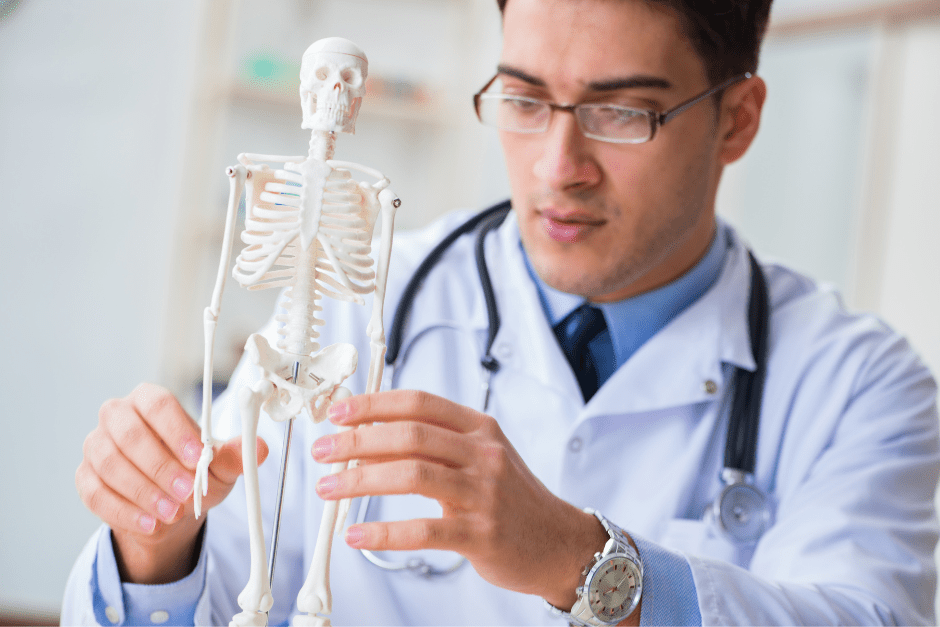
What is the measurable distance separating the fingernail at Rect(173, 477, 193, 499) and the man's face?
61 cm

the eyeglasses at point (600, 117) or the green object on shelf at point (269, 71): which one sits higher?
the green object on shelf at point (269, 71)

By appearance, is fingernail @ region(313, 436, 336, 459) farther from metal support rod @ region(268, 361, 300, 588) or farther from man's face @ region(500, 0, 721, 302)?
man's face @ region(500, 0, 721, 302)

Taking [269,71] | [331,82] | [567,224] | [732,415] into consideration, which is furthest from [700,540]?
[269,71]

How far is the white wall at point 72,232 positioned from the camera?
2.70m

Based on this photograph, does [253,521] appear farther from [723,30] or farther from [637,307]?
[723,30]

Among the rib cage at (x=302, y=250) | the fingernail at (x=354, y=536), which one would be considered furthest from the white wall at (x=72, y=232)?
the fingernail at (x=354, y=536)

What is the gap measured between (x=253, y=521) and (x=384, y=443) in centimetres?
13

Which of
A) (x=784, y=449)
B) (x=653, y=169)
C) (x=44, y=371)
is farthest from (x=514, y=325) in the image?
(x=44, y=371)

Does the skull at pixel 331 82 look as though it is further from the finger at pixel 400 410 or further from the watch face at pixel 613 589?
the watch face at pixel 613 589

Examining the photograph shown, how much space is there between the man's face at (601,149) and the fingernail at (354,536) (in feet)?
1.97

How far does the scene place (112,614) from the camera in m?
0.87

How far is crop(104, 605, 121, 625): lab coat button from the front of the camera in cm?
A: 87

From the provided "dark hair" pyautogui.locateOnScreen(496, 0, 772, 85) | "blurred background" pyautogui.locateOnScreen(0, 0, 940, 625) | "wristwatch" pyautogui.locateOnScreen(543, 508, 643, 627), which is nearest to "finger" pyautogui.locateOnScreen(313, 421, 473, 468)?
"wristwatch" pyautogui.locateOnScreen(543, 508, 643, 627)

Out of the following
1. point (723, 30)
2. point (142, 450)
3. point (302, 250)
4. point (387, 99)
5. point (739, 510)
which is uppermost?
point (387, 99)
